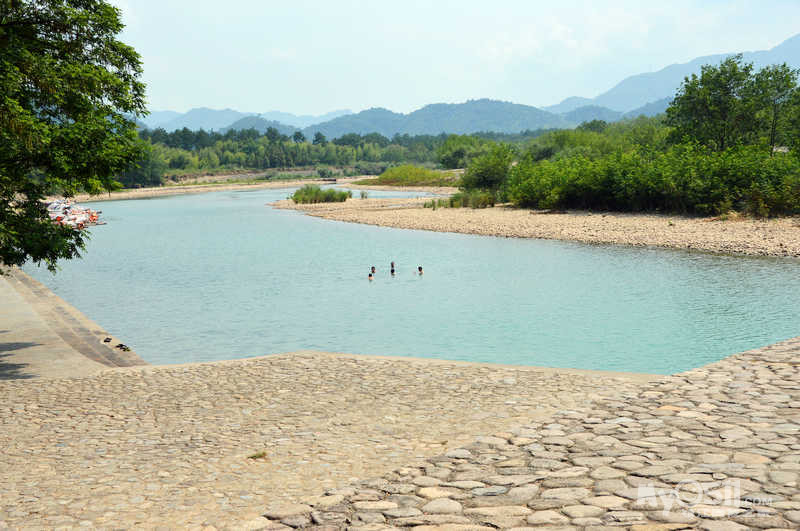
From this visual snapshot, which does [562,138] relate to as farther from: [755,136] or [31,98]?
[31,98]

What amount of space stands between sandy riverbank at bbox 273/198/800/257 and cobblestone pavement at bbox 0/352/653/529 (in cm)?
2489

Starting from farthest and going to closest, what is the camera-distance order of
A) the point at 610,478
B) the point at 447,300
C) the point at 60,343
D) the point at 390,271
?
the point at 390,271 < the point at 447,300 < the point at 60,343 < the point at 610,478

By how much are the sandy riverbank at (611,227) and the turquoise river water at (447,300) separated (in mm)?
1681

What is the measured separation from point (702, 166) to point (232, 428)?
39.2 meters

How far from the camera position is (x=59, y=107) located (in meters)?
13.1

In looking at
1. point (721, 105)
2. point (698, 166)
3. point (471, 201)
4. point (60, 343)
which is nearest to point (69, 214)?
point (471, 201)

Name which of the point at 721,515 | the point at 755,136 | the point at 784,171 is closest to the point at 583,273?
the point at 784,171

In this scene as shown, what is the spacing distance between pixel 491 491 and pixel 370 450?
223 cm

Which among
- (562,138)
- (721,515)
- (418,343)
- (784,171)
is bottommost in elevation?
(418,343)

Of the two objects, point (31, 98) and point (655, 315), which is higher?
point (31, 98)

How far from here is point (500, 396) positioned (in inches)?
399

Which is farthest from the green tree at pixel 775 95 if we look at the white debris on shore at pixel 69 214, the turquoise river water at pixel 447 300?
the white debris on shore at pixel 69 214

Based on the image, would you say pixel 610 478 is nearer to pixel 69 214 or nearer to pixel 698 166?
pixel 698 166

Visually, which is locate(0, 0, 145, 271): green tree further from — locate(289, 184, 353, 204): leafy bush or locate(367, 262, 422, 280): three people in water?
locate(289, 184, 353, 204): leafy bush
